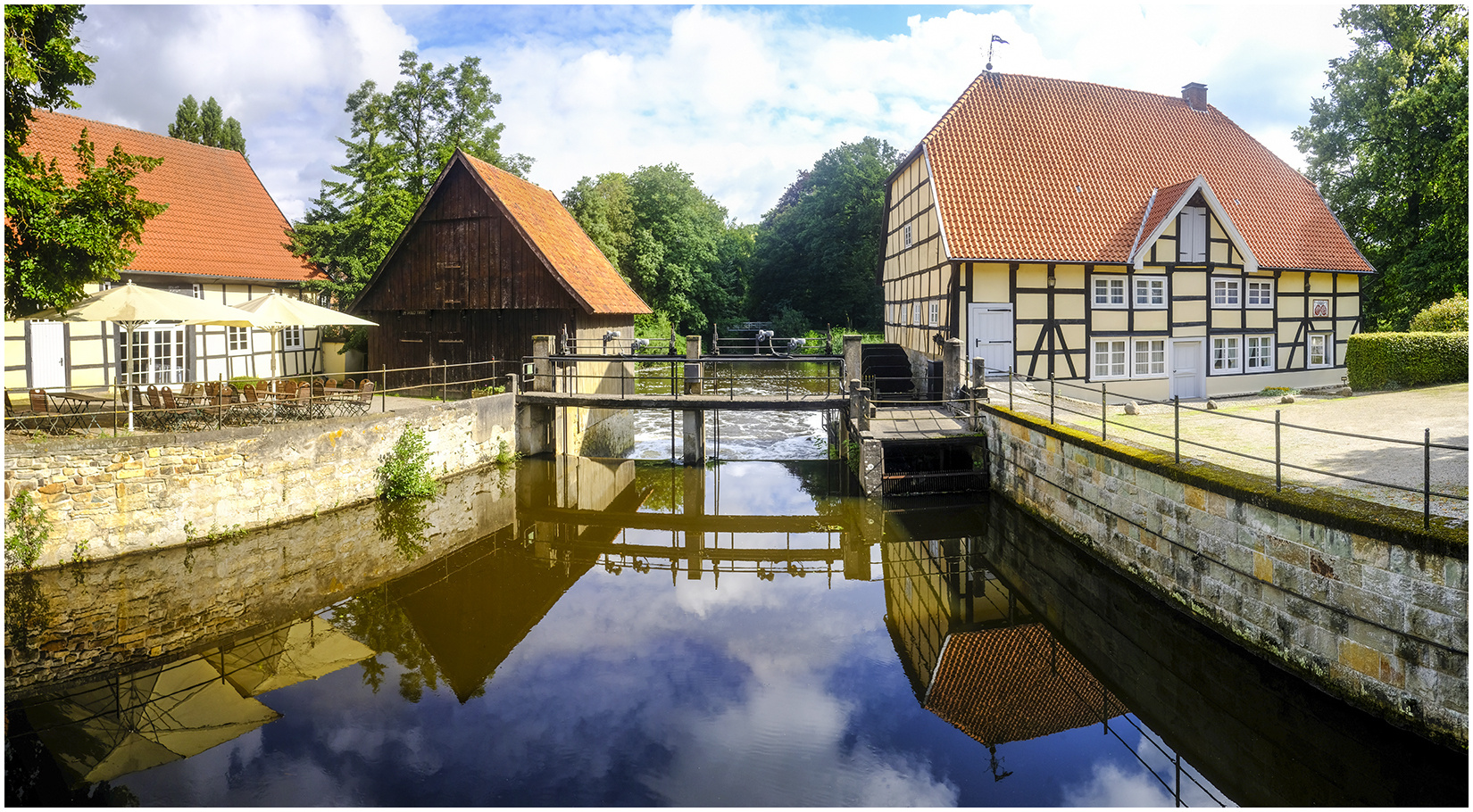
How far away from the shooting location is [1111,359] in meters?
18.2

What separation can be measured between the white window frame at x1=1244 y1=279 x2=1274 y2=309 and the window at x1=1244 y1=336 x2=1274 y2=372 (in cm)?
77

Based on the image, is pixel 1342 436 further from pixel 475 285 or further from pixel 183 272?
pixel 183 272

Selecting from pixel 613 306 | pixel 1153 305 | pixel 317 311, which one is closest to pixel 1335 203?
pixel 1153 305

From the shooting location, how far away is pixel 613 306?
67.5ft

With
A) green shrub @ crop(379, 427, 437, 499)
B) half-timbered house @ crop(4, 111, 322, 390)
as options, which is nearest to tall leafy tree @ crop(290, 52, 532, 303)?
half-timbered house @ crop(4, 111, 322, 390)

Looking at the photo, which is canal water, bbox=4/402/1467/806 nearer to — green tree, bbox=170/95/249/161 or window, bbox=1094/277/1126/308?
window, bbox=1094/277/1126/308

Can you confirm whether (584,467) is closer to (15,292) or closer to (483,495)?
(483,495)

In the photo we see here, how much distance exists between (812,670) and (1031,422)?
21.4 ft

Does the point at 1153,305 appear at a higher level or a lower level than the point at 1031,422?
higher

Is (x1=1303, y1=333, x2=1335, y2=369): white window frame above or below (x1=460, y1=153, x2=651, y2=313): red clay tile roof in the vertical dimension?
below

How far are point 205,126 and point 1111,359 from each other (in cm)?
3503

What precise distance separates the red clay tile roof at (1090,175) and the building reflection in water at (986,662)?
27.2ft

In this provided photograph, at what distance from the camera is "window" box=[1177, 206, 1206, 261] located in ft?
59.3

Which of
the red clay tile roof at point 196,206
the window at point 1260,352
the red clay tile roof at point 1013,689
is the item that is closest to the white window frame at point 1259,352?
the window at point 1260,352
